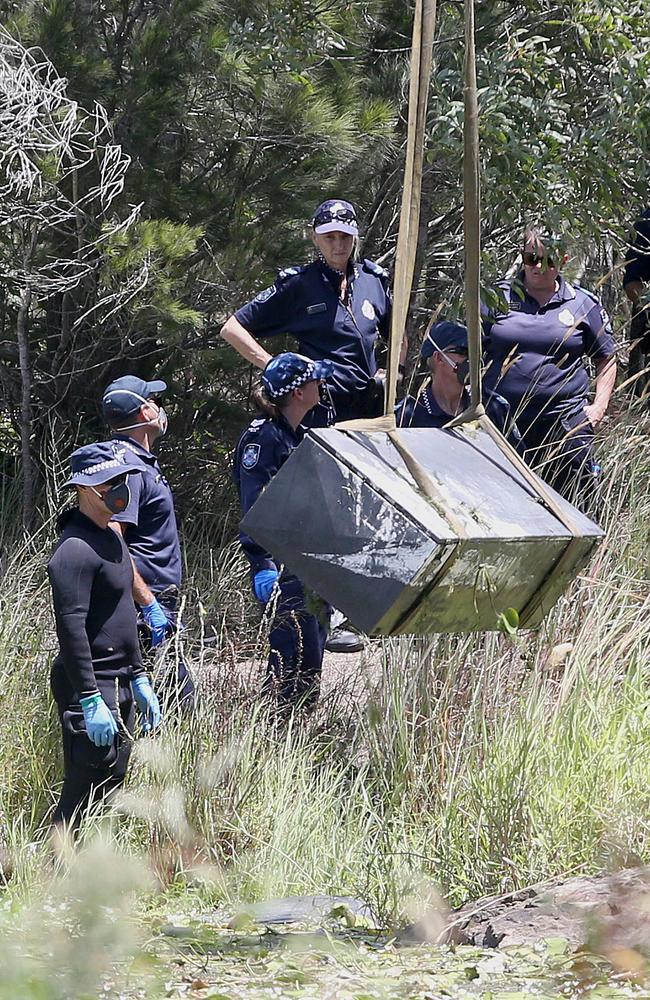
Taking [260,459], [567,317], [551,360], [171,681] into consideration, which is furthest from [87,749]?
[567,317]

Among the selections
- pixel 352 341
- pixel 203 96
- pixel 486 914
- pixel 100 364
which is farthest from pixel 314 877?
pixel 203 96

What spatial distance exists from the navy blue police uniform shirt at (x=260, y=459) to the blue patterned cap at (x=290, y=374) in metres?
0.13

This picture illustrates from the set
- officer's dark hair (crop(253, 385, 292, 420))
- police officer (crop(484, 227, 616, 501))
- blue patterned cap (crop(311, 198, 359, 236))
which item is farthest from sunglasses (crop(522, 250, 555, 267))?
officer's dark hair (crop(253, 385, 292, 420))

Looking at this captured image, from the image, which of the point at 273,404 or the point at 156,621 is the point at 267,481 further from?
the point at 156,621

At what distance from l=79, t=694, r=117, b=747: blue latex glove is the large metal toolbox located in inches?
61.0

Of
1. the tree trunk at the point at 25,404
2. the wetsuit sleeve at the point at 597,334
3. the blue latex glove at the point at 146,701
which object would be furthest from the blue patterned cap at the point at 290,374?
the tree trunk at the point at 25,404

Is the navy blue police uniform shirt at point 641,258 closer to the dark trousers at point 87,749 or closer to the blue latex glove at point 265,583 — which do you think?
the blue latex glove at point 265,583

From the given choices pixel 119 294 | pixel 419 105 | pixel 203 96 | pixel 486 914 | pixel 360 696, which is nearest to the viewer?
pixel 419 105

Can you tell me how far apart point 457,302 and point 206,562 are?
6.16 ft

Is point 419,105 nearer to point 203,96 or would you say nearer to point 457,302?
point 457,302

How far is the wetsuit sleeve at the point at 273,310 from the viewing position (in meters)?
5.78

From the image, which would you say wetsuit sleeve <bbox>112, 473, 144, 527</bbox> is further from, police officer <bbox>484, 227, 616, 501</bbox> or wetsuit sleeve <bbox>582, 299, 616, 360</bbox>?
wetsuit sleeve <bbox>582, 299, 616, 360</bbox>

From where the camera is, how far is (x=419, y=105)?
3146 mm

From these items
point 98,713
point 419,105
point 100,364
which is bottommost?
Result: point 98,713
